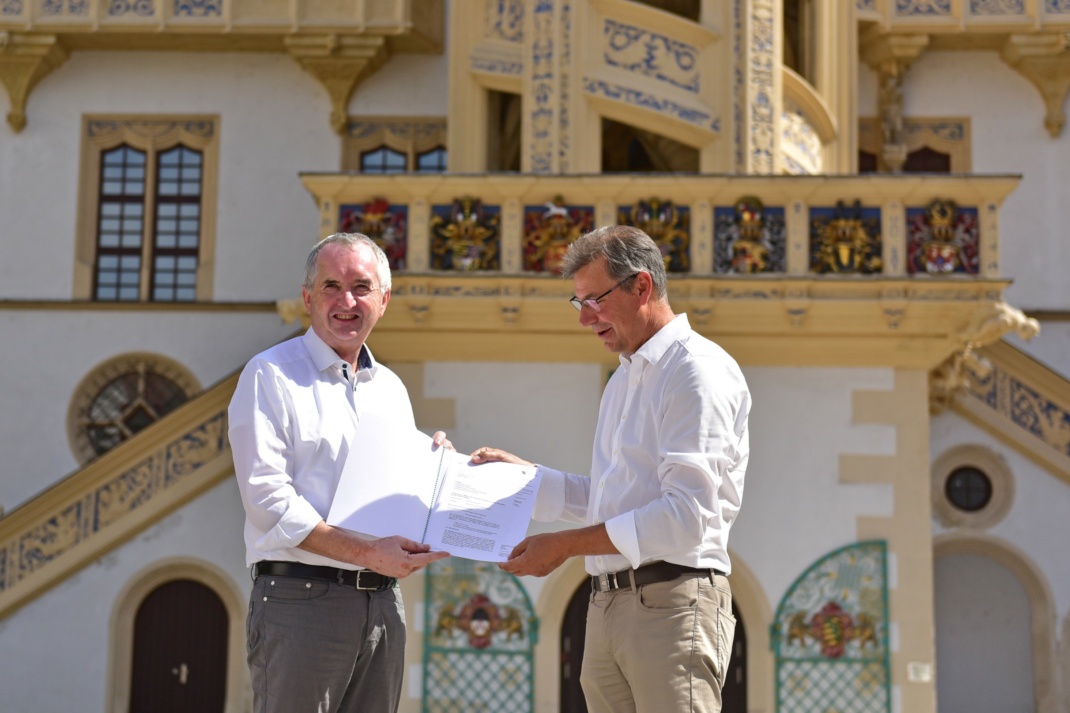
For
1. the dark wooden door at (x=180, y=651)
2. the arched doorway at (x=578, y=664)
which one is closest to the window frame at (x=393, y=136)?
the dark wooden door at (x=180, y=651)

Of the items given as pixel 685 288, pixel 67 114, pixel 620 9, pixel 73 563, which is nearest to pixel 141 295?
pixel 67 114

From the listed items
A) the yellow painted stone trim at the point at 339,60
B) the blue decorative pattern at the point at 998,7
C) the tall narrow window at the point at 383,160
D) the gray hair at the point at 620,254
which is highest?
the blue decorative pattern at the point at 998,7

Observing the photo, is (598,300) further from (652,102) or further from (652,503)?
(652,102)

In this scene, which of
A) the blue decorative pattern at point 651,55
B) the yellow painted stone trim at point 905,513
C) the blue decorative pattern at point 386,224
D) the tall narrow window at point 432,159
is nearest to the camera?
the yellow painted stone trim at point 905,513

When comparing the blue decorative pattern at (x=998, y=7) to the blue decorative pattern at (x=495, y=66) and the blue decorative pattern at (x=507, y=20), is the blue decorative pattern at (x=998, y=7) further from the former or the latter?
the blue decorative pattern at (x=495, y=66)

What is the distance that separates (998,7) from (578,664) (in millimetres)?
9989

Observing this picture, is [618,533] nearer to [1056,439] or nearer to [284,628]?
[284,628]

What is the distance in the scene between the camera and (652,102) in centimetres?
1402

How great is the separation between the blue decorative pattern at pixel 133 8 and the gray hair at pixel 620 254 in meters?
14.0

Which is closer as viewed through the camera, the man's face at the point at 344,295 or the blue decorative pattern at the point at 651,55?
the man's face at the point at 344,295

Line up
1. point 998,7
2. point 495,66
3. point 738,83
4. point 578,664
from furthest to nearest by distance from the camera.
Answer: point 998,7 < point 495,66 < point 738,83 < point 578,664

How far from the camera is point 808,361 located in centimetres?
1262

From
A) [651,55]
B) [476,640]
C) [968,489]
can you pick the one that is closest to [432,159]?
[651,55]

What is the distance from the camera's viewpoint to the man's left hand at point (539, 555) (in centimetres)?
470
